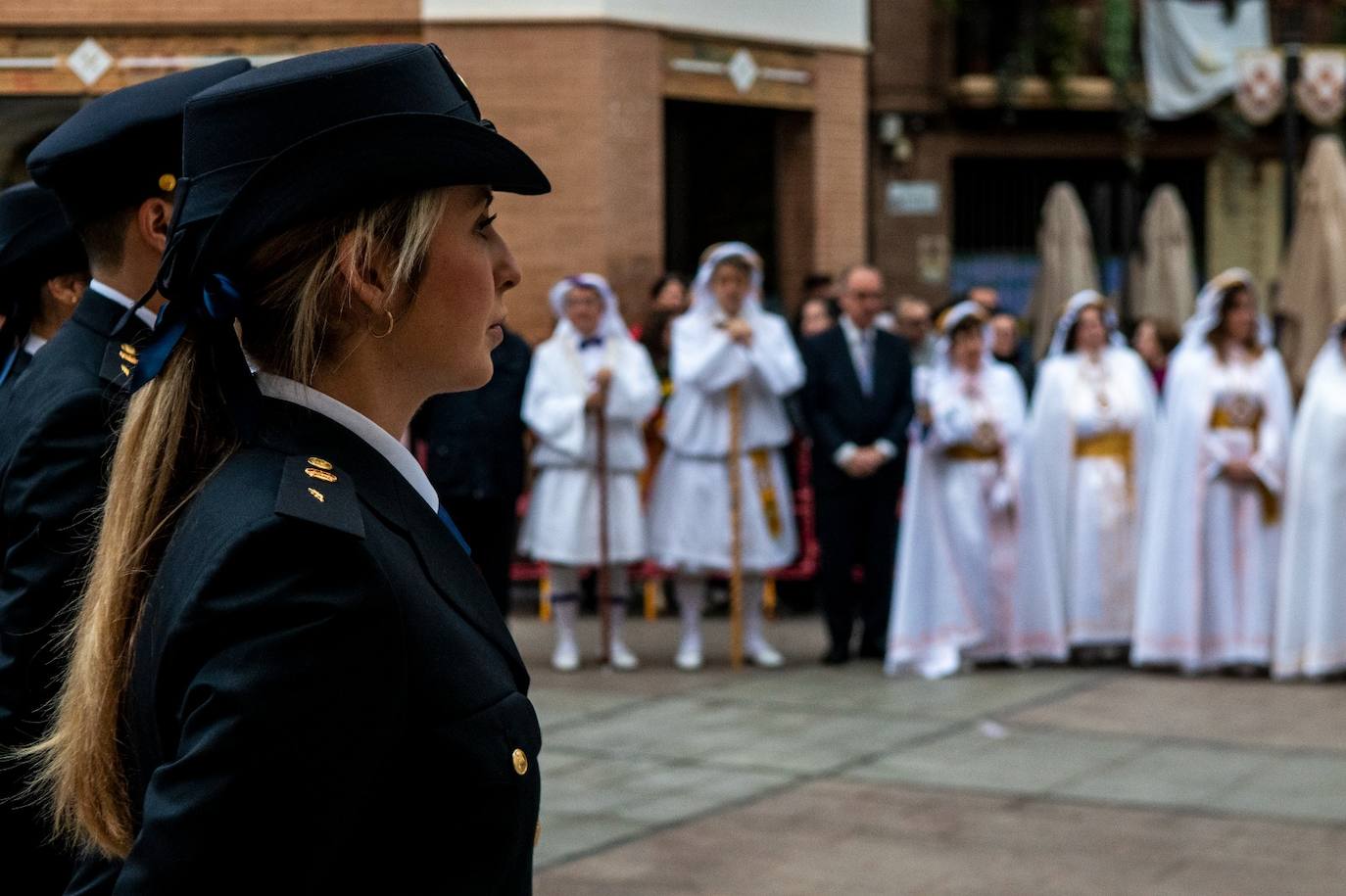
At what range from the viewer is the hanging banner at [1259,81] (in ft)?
66.7

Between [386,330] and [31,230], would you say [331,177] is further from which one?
[31,230]

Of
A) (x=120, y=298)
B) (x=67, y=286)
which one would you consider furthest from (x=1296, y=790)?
(x=120, y=298)

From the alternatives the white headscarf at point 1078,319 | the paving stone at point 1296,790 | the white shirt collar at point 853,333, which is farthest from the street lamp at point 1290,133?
the paving stone at point 1296,790

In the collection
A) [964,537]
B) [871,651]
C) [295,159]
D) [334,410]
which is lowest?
[871,651]

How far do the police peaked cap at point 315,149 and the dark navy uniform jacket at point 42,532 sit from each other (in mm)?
845

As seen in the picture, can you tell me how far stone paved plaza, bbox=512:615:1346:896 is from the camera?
6.52m

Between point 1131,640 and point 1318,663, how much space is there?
3.45ft

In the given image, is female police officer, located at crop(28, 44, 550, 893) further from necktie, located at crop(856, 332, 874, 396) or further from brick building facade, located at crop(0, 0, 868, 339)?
necktie, located at crop(856, 332, 874, 396)

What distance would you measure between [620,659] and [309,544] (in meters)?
9.25

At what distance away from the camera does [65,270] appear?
3701 mm

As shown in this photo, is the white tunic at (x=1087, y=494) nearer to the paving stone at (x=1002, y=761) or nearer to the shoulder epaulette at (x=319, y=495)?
the paving stone at (x=1002, y=761)

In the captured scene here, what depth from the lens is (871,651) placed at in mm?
11477

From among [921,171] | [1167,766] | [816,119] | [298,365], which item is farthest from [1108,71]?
[298,365]

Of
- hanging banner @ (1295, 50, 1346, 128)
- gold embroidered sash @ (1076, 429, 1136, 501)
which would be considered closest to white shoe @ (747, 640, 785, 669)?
gold embroidered sash @ (1076, 429, 1136, 501)
